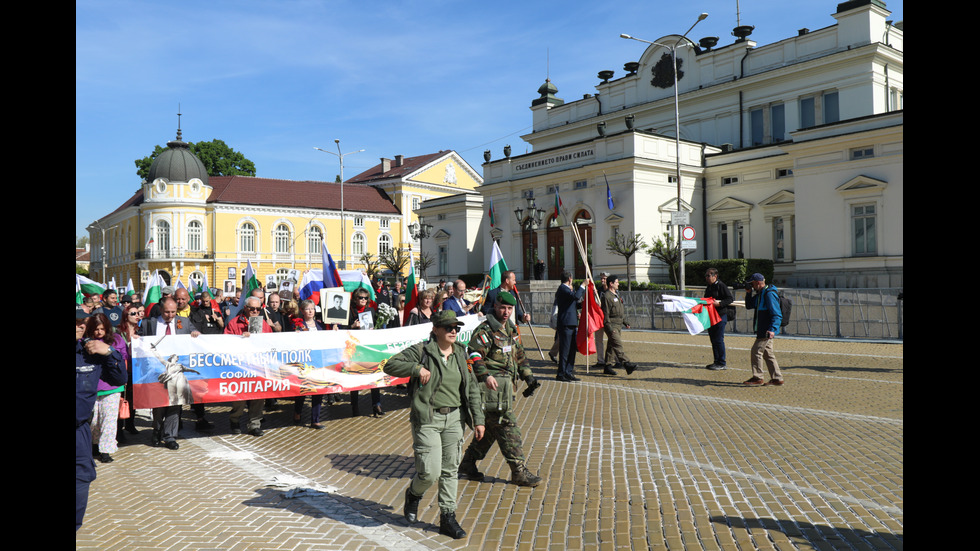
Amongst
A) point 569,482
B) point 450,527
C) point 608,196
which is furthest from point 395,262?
point 450,527

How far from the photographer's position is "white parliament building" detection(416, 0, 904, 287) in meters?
29.6

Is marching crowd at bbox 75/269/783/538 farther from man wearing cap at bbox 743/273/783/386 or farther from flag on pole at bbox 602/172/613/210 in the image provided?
flag on pole at bbox 602/172/613/210

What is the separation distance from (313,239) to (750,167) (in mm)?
48424

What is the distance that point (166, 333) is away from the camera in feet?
29.2

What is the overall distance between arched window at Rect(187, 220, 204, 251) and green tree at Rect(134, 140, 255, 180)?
26.7 ft

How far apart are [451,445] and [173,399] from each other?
15.4 feet

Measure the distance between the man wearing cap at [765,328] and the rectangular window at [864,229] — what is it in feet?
68.4

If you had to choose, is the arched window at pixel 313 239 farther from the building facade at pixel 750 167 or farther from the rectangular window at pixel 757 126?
the rectangular window at pixel 757 126

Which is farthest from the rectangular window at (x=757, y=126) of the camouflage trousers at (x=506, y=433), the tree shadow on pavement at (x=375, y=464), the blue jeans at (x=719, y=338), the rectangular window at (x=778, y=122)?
the camouflage trousers at (x=506, y=433)

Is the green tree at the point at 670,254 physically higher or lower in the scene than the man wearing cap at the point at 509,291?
higher

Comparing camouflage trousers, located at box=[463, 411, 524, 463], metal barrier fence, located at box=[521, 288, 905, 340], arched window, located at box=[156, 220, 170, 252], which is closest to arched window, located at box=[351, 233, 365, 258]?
arched window, located at box=[156, 220, 170, 252]

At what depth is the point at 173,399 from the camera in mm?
8375

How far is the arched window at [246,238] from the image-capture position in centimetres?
6700
